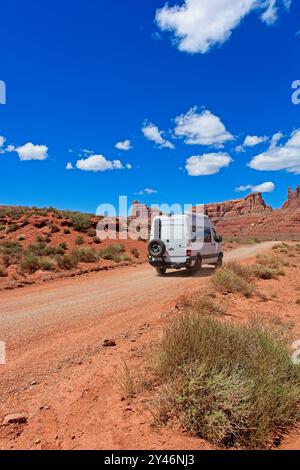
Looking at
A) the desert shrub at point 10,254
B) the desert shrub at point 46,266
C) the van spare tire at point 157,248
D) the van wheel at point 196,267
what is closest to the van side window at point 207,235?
the van wheel at point 196,267

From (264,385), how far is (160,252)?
35.1 feet

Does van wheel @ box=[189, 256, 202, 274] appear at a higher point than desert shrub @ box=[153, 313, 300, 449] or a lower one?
higher

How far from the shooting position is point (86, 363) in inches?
192

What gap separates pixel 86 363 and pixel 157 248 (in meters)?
9.76

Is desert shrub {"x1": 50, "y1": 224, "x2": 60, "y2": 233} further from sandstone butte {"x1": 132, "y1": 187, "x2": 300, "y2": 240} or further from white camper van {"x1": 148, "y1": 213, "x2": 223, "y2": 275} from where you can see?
sandstone butte {"x1": 132, "y1": 187, "x2": 300, "y2": 240}

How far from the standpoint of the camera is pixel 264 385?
3678 mm

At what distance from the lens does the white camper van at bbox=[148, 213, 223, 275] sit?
46.3ft

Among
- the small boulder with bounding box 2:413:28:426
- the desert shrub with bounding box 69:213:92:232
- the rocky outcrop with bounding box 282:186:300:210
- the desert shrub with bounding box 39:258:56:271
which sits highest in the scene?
the rocky outcrop with bounding box 282:186:300:210

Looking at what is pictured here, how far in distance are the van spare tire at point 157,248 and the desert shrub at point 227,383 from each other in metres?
9.53

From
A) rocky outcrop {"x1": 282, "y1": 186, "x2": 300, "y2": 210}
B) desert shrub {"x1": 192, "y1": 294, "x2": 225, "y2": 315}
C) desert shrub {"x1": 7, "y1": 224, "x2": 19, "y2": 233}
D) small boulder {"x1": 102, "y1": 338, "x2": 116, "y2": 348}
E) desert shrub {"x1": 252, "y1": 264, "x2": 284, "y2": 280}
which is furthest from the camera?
rocky outcrop {"x1": 282, "y1": 186, "x2": 300, "y2": 210}

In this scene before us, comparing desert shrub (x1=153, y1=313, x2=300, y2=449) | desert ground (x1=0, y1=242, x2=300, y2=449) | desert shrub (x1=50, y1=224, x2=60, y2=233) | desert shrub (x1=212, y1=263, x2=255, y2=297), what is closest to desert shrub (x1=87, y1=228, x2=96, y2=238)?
desert shrub (x1=50, y1=224, x2=60, y2=233)

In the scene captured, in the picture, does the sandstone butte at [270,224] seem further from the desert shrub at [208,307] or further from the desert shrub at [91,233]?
the desert shrub at [208,307]

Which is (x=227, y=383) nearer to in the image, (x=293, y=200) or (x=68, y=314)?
(x=68, y=314)

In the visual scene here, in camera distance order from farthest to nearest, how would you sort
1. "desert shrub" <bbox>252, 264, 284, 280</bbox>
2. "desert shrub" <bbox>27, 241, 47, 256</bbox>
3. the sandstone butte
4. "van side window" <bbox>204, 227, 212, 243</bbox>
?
1. the sandstone butte
2. "desert shrub" <bbox>27, 241, 47, 256</bbox>
3. "van side window" <bbox>204, 227, 212, 243</bbox>
4. "desert shrub" <bbox>252, 264, 284, 280</bbox>
